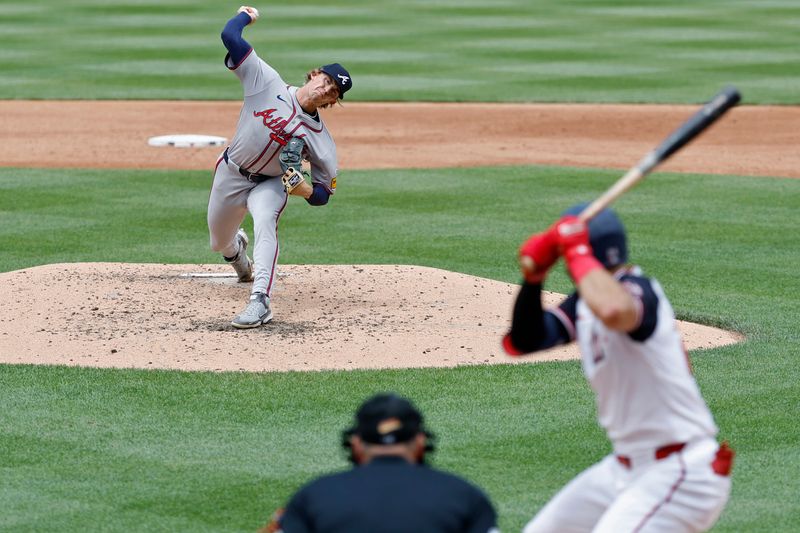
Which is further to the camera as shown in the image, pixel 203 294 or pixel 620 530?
pixel 203 294

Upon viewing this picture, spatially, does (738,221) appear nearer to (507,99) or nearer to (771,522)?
(771,522)

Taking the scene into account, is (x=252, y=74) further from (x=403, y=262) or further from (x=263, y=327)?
(x=403, y=262)

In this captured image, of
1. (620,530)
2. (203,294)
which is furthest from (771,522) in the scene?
(203,294)

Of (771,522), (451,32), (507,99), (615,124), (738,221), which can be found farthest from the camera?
(451,32)

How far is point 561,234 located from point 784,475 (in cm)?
323

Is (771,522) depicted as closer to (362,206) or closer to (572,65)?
(362,206)

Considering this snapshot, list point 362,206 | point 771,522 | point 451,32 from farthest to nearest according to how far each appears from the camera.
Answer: point 451,32, point 362,206, point 771,522

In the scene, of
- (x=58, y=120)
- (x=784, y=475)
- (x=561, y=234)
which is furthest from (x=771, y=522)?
(x=58, y=120)

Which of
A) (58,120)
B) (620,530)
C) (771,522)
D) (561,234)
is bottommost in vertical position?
(58,120)

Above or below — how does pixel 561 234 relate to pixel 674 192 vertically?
above

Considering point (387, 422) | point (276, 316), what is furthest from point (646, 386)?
point (276, 316)

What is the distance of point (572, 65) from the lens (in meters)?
29.0

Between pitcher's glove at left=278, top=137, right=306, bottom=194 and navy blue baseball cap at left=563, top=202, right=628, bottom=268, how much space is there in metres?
5.64

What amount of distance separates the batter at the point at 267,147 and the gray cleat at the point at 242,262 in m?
0.80
